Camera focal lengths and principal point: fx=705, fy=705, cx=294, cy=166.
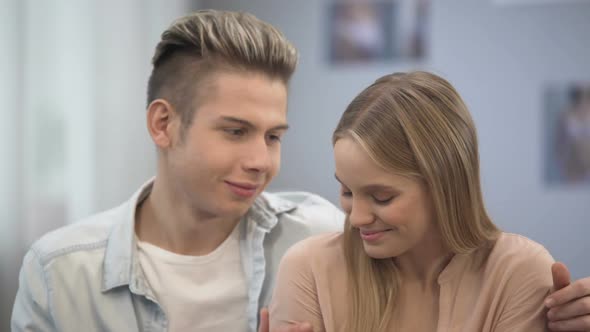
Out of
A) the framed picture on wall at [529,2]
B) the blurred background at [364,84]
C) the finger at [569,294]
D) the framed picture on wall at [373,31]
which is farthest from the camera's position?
the framed picture on wall at [373,31]

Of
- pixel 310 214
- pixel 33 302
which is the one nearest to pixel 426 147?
pixel 310 214

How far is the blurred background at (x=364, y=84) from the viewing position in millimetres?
2279

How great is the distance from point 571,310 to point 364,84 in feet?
7.99

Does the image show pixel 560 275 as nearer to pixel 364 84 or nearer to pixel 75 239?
pixel 75 239

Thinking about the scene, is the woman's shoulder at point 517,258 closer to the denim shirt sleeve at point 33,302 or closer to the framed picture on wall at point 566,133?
the denim shirt sleeve at point 33,302

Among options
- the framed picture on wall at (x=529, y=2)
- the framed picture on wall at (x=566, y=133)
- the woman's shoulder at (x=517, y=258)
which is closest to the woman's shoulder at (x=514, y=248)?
the woman's shoulder at (x=517, y=258)

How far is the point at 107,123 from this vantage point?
246 centimetres

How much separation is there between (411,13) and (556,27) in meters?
0.65

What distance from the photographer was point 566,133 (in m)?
3.15

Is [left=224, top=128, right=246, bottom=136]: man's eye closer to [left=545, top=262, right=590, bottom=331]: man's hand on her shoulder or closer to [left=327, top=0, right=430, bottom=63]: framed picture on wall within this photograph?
[left=545, top=262, right=590, bottom=331]: man's hand on her shoulder

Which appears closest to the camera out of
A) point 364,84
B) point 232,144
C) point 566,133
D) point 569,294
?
point 569,294

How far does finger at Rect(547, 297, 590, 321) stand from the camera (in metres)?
1.02

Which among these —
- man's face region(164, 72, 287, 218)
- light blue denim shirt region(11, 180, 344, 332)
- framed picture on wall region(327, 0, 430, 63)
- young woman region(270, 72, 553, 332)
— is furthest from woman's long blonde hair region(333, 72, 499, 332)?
framed picture on wall region(327, 0, 430, 63)

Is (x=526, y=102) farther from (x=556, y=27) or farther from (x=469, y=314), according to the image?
(x=469, y=314)
